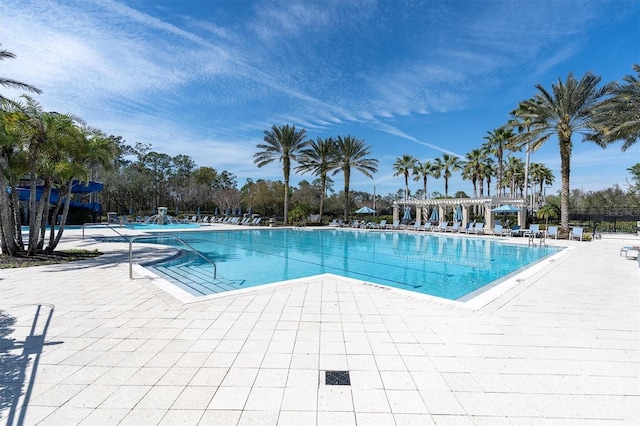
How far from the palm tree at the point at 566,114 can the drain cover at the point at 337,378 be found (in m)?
19.1

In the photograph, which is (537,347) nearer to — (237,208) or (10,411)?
(10,411)

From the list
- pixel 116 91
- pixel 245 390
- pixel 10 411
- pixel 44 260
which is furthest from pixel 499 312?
pixel 116 91

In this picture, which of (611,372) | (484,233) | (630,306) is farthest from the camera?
(484,233)

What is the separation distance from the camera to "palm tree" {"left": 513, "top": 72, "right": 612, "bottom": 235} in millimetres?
15523

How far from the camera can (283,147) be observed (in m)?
26.6

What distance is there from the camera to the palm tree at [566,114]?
1552 cm

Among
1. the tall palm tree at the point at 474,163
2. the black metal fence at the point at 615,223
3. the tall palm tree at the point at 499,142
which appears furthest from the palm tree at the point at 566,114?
the tall palm tree at the point at 474,163

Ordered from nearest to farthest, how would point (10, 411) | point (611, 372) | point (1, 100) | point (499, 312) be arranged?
point (10, 411) → point (611, 372) → point (499, 312) → point (1, 100)

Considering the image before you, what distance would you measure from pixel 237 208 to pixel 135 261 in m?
28.4

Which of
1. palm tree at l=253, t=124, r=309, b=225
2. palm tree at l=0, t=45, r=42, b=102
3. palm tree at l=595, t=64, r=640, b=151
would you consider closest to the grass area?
palm tree at l=0, t=45, r=42, b=102

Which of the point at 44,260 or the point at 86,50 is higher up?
the point at 86,50

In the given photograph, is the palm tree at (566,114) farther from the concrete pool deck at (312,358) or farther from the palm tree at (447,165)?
the palm tree at (447,165)

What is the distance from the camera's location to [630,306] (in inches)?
188

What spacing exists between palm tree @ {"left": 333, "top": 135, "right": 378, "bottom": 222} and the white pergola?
4613 mm
